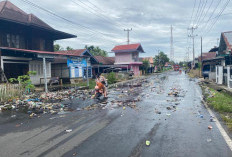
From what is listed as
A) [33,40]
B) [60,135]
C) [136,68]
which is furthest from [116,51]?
[60,135]

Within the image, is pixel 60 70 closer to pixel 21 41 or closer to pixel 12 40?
pixel 21 41

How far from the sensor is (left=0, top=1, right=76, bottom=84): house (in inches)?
637

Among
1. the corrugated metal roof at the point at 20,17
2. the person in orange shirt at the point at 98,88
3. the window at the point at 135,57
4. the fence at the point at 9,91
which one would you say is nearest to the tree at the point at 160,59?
the window at the point at 135,57

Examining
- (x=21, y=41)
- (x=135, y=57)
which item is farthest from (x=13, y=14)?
(x=135, y=57)

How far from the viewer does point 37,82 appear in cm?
1994

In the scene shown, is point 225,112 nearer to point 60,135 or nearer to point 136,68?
point 60,135

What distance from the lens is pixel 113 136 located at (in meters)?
4.91

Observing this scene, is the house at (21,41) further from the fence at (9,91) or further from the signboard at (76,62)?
the fence at (9,91)

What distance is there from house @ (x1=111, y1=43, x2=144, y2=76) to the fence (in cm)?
3318

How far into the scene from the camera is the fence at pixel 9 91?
10617 millimetres

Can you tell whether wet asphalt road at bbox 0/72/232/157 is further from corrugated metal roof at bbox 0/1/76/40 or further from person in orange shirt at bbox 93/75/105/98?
corrugated metal roof at bbox 0/1/76/40

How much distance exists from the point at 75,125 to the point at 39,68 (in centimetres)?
1636

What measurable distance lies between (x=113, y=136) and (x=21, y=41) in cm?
1822

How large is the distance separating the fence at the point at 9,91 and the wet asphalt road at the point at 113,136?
13.7ft
